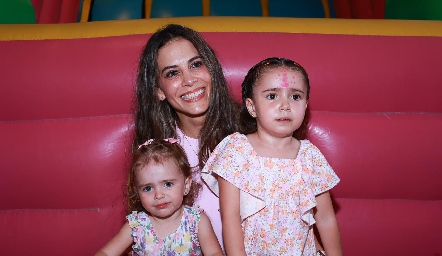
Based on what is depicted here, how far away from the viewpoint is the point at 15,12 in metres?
2.32

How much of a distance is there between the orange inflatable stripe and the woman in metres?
0.17

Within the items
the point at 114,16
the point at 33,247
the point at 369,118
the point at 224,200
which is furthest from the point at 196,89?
the point at 114,16

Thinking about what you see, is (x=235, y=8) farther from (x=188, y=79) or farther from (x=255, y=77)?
(x=255, y=77)

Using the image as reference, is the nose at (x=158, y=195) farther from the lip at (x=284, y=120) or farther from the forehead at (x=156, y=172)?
the lip at (x=284, y=120)

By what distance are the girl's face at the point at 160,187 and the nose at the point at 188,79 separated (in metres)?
0.24

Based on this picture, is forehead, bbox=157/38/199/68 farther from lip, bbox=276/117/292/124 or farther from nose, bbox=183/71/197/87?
lip, bbox=276/117/292/124

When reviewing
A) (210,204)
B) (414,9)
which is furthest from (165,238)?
(414,9)

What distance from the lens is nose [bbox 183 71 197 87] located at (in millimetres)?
1404

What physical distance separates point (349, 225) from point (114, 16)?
1846mm

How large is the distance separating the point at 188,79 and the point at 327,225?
57 centimetres

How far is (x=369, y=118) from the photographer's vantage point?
1581 mm

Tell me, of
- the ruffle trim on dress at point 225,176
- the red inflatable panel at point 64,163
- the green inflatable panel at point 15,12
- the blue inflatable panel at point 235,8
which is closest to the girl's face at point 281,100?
the ruffle trim on dress at point 225,176

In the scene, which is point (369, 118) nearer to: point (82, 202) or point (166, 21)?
point (166, 21)

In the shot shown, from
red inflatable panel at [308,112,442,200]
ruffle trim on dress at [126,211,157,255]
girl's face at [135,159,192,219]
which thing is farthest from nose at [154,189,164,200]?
red inflatable panel at [308,112,442,200]
